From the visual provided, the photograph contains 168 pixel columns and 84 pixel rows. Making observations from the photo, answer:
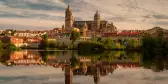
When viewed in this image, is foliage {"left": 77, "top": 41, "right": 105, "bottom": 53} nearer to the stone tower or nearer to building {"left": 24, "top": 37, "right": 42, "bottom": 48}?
building {"left": 24, "top": 37, "right": 42, "bottom": 48}

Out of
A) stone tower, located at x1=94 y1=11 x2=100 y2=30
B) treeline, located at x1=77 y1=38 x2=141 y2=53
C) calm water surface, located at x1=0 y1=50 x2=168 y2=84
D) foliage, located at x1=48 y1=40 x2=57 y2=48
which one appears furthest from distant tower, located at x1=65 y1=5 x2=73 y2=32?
calm water surface, located at x1=0 y1=50 x2=168 y2=84

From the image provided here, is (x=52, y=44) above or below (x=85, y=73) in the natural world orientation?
below

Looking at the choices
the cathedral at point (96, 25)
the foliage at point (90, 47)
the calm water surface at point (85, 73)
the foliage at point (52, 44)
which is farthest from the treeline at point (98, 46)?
the cathedral at point (96, 25)

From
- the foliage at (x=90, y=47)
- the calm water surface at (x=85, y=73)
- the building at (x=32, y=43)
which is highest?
the calm water surface at (x=85, y=73)

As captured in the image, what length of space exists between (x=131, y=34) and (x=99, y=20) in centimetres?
1540

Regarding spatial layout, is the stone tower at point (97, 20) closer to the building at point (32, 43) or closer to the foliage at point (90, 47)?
the building at point (32, 43)

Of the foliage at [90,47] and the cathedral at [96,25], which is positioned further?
the cathedral at [96,25]

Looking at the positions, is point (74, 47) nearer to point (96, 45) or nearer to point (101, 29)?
point (96, 45)

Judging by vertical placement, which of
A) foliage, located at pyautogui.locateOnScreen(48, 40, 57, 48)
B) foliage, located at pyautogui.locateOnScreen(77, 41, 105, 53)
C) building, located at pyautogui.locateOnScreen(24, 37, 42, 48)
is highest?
foliage, located at pyautogui.locateOnScreen(77, 41, 105, 53)

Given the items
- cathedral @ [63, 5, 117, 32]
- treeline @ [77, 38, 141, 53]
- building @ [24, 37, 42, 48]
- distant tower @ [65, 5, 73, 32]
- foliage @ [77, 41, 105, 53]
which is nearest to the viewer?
foliage @ [77, 41, 105, 53]

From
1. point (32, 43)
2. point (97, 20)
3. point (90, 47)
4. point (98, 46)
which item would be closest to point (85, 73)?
point (90, 47)

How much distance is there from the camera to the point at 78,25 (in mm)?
111750

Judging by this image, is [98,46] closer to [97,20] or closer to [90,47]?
[90,47]

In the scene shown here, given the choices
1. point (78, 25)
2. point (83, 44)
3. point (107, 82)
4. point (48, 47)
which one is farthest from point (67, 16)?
point (107, 82)
